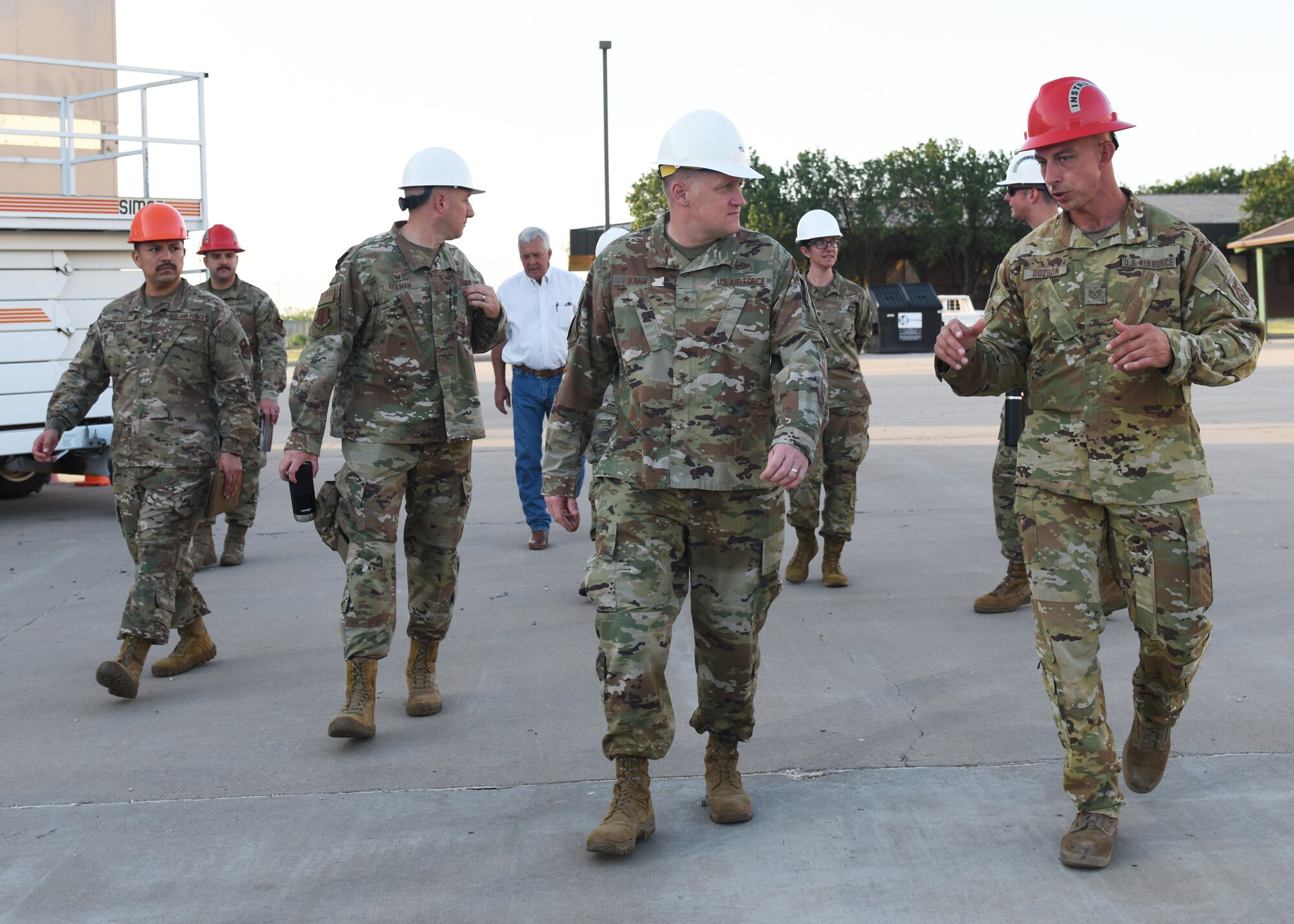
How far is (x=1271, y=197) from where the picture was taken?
179ft

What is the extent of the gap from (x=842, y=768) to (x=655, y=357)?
1.55m

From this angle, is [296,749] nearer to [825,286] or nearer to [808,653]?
[808,653]

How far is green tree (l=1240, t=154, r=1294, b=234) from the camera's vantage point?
5438 cm

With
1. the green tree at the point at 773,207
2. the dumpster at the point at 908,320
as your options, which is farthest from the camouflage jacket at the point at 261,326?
the green tree at the point at 773,207

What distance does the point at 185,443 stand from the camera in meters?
5.74

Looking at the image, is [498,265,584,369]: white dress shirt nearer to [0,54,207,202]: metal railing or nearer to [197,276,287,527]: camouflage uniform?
[197,276,287,527]: camouflage uniform

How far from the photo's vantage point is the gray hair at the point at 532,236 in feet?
28.4

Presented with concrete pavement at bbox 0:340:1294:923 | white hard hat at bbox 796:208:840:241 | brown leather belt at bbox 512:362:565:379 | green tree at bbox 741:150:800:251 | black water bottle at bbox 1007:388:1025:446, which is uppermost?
green tree at bbox 741:150:800:251

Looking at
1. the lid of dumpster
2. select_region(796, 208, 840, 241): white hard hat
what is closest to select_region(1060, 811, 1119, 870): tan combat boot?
select_region(796, 208, 840, 241): white hard hat

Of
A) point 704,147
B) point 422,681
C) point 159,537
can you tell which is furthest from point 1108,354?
point 159,537

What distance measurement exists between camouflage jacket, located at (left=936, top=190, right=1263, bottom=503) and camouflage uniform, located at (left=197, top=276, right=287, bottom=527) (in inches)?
230

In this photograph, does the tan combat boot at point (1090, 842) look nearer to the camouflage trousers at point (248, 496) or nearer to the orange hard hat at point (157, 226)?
the orange hard hat at point (157, 226)

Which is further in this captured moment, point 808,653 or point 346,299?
point 808,653

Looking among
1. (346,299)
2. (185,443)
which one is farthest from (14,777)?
(346,299)
